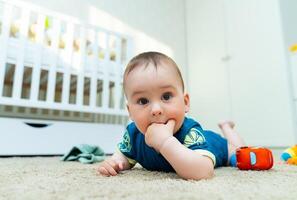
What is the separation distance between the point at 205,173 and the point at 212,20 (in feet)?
6.15

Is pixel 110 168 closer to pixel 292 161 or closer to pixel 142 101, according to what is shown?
pixel 142 101

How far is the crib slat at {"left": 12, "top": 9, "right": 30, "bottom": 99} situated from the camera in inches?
52.3

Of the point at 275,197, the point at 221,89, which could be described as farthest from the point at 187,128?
the point at 221,89

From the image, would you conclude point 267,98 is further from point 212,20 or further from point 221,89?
point 212,20

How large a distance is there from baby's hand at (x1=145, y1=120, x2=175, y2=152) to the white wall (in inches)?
63.5

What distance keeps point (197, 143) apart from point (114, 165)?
0.20 meters

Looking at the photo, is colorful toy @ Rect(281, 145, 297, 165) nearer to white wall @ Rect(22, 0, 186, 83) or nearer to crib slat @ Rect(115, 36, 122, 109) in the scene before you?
crib slat @ Rect(115, 36, 122, 109)

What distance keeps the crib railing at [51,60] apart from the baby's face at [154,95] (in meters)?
0.97

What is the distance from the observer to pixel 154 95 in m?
0.54

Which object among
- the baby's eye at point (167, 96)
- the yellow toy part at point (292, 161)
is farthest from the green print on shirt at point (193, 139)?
the yellow toy part at point (292, 161)

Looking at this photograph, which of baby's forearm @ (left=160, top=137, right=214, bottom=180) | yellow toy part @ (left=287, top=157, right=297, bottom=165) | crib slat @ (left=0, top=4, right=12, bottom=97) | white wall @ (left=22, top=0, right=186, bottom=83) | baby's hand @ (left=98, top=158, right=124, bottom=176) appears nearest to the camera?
baby's forearm @ (left=160, top=137, right=214, bottom=180)

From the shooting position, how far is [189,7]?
253 centimetres

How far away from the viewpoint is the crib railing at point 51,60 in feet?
4.43

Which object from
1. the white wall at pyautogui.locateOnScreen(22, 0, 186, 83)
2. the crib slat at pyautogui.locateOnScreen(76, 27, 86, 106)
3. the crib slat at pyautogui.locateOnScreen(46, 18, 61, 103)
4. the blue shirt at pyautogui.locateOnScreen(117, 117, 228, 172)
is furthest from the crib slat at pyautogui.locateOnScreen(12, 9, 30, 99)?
the blue shirt at pyautogui.locateOnScreen(117, 117, 228, 172)
